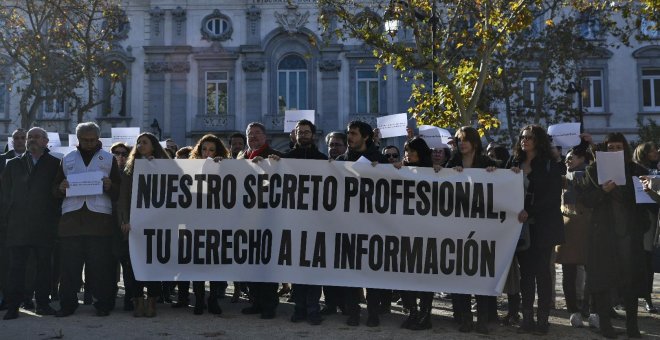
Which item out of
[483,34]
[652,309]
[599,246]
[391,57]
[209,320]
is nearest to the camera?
[599,246]

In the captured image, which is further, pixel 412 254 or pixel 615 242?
pixel 412 254

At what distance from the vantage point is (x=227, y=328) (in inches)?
290

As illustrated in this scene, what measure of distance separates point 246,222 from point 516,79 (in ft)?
A: 64.8

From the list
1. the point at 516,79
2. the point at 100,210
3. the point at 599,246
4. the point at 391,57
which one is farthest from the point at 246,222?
the point at 516,79

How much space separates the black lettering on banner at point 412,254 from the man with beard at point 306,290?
97cm

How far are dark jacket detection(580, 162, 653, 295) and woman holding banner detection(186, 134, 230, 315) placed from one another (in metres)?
3.96

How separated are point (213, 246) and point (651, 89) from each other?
1160 inches

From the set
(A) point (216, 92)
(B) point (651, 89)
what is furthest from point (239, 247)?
(B) point (651, 89)

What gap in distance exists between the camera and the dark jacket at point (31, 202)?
26.5ft

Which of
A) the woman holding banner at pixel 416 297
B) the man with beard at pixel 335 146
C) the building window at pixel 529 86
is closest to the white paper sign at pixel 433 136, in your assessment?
the man with beard at pixel 335 146

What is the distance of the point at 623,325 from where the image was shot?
794 centimetres

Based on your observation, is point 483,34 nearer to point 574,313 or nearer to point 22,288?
point 574,313

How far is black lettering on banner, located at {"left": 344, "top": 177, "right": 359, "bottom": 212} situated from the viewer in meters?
7.82

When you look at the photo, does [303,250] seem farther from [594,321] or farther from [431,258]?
[594,321]
